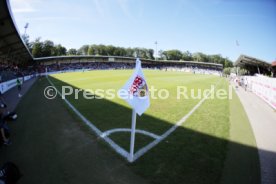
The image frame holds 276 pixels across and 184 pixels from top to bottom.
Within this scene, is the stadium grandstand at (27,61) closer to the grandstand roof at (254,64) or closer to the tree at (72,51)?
the grandstand roof at (254,64)

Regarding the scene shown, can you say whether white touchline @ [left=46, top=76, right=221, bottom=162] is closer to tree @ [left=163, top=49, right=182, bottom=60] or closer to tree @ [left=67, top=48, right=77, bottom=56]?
tree @ [left=67, top=48, right=77, bottom=56]

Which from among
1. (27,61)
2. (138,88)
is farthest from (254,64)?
(27,61)

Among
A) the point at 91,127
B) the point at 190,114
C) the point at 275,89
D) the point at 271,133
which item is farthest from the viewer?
the point at 275,89

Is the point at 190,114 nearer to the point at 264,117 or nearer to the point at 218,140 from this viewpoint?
the point at 218,140

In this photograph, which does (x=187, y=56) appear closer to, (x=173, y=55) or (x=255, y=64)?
(x=173, y=55)

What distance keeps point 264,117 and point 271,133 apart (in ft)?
10.8

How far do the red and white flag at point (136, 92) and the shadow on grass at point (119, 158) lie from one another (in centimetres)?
153

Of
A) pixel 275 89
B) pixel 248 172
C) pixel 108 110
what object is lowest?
pixel 248 172

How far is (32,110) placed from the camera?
10.5 m

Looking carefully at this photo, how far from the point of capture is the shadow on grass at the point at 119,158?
170 inches

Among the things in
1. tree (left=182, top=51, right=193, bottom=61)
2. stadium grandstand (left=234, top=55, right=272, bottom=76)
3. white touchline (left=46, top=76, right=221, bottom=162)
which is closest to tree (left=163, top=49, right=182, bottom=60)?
tree (left=182, top=51, right=193, bottom=61)

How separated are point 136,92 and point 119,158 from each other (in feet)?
6.29

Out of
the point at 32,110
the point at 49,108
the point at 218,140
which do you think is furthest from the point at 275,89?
the point at 32,110

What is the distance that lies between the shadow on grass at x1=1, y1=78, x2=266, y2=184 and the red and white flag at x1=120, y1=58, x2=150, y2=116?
1528mm
